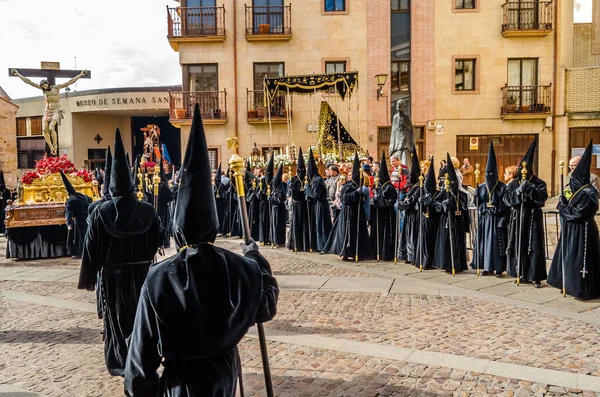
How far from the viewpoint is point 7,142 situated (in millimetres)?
25766

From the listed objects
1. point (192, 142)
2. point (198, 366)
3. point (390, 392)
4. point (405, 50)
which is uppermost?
point (405, 50)

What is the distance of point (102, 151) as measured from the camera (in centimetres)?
3541

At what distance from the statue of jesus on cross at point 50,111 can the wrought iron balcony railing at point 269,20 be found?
391 inches

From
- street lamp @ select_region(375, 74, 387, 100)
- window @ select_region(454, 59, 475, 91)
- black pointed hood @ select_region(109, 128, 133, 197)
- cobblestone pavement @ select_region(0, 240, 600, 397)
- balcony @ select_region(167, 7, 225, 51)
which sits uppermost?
balcony @ select_region(167, 7, 225, 51)

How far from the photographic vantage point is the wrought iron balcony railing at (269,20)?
25.1 meters

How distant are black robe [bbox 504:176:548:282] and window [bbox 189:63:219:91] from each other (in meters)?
19.2

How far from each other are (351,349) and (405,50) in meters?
21.6

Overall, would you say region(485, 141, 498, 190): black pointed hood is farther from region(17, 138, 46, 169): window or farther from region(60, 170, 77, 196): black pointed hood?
region(17, 138, 46, 169): window

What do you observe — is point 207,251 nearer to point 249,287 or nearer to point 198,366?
point 249,287

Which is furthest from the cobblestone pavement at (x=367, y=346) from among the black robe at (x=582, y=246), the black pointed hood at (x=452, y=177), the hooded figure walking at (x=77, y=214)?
the hooded figure walking at (x=77, y=214)

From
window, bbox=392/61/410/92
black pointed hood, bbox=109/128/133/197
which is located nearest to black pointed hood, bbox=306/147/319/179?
black pointed hood, bbox=109/128/133/197

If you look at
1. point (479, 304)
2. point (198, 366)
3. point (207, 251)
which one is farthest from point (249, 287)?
point (479, 304)

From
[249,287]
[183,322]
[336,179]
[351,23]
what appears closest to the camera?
[183,322]

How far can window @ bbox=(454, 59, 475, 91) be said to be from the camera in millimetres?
25266
